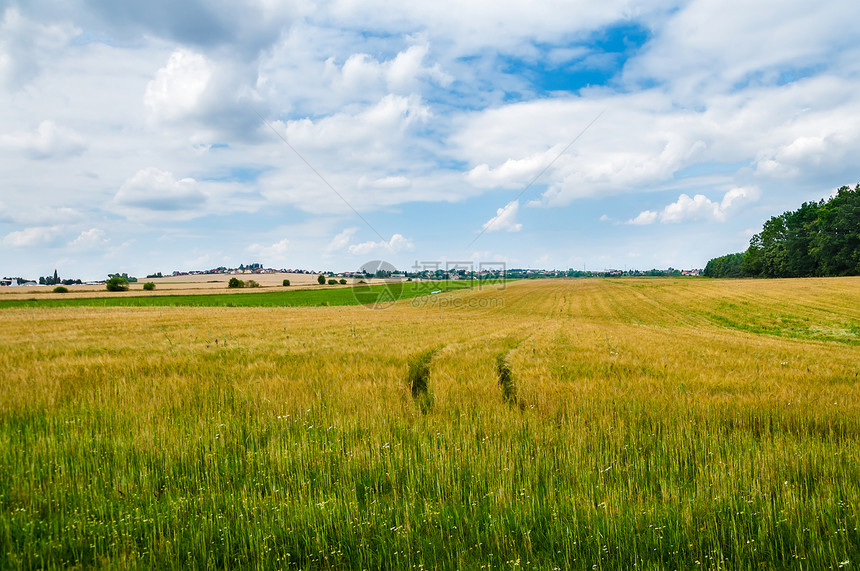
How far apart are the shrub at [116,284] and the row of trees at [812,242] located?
155 meters

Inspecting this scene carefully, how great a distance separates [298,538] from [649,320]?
1500 inches

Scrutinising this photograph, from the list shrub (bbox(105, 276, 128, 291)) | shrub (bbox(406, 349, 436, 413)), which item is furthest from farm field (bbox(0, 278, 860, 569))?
shrub (bbox(105, 276, 128, 291))

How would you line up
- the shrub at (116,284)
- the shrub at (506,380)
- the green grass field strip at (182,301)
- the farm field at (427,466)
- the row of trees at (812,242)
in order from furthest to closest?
the row of trees at (812,242), the shrub at (116,284), the green grass field strip at (182,301), the shrub at (506,380), the farm field at (427,466)

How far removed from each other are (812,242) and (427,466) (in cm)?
12915

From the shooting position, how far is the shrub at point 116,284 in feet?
277

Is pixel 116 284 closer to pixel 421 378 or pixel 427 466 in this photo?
pixel 421 378

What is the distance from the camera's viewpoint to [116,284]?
279ft

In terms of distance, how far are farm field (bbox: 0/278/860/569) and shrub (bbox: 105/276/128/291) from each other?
308ft

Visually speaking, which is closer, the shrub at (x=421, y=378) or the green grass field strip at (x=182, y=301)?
the shrub at (x=421, y=378)

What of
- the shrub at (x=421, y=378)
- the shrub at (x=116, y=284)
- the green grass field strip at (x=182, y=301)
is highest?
the shrub at (x=116, y=284)

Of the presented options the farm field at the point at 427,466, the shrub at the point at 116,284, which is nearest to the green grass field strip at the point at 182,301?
the shrub at the point at 116,284

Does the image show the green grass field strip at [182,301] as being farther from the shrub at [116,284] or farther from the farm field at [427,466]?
the farm field at [427,466]

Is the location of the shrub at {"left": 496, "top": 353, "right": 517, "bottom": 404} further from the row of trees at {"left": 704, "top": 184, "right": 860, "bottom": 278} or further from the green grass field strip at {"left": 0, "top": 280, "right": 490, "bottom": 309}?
the row of trees at {"left": 704, "top": 184, "right": 860, "bottom": 278}

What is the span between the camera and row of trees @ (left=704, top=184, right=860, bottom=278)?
290 feet
